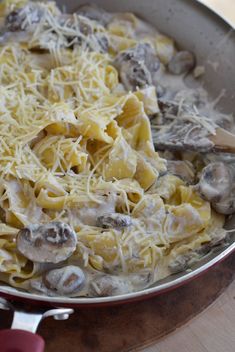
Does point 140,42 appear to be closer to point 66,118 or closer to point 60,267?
point 66,118

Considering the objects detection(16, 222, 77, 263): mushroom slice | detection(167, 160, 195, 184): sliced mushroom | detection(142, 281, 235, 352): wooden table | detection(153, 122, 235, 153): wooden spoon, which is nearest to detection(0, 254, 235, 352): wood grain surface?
detection(142, 281, 235, 352): wooden table

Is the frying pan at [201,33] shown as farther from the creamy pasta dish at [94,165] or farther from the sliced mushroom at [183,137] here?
the sliced mushroom at [183,137]

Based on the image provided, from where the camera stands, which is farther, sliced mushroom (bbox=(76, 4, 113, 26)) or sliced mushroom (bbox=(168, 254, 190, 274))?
sliced mushroom (bbox=(76, 4, 113, 26))

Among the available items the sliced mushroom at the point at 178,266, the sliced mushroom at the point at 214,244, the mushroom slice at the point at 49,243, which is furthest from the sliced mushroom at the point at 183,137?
the mushroom slice at the point at 49,243

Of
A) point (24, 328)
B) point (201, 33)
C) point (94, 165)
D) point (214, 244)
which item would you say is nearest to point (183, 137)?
point (94, 165)

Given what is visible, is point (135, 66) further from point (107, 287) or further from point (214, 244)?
point (107, 287)

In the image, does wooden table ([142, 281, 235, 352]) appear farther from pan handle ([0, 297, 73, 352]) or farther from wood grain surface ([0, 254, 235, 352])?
pan handle ([0, 297, 73, 352])
